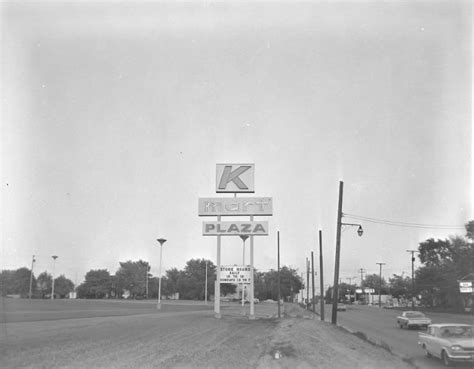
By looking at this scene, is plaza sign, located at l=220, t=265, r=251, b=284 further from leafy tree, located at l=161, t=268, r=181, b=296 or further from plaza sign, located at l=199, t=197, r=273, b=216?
leafy tree, located at l=161, t=268, r=181, b=296

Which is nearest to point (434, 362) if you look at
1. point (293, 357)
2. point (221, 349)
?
point (293, 357)

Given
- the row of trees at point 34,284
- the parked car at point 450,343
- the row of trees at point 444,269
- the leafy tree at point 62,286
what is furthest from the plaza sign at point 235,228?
the leafy tree at point 62,286

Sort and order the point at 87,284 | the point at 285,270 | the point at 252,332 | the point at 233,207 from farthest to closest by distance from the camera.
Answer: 1. the point at 87,284
2. the point at 285,270
3. the point at 233,207
4. the point at 252,332

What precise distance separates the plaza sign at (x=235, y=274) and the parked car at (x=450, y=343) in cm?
1554

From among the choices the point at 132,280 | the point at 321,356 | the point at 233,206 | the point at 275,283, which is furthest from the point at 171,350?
the point at 132,280

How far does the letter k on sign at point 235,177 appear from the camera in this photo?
30328 mm

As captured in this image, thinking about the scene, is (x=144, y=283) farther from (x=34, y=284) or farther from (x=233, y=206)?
(x=233, y=206)

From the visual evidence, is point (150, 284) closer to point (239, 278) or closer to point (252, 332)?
point (239, 278)

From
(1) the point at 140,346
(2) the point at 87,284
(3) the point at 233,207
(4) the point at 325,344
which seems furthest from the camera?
(2) the point at 87,284

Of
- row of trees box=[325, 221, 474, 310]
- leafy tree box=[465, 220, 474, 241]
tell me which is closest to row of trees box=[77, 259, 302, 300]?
row of trees box=[325, 221, 474, 310]

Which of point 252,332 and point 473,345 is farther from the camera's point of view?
point 252,332

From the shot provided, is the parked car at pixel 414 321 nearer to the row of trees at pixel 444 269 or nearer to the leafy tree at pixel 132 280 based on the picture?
the row of trees at pixel 444 269

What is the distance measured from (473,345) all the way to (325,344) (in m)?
4.81

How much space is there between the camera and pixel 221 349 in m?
14.9
